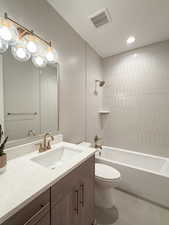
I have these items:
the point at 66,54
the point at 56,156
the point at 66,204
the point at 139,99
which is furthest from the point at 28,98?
the point at 139,99

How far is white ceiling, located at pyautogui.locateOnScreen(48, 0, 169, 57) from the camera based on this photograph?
1.36 meters

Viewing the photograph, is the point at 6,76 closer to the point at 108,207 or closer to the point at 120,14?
the point at 120,14

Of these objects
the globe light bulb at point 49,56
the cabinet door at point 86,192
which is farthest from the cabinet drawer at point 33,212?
the globe light bulb at point 49,56

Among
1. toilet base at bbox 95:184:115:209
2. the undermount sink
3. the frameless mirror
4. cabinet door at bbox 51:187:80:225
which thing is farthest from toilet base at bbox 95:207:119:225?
the frameless mirror

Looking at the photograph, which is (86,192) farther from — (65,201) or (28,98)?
(28,98)

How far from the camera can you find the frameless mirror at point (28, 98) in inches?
41.5

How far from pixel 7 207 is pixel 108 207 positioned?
150 cm

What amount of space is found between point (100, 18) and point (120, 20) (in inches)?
11.5

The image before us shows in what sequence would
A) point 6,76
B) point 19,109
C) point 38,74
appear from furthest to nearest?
point 38,74
point 19,109
point 6,76

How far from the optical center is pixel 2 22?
93cm

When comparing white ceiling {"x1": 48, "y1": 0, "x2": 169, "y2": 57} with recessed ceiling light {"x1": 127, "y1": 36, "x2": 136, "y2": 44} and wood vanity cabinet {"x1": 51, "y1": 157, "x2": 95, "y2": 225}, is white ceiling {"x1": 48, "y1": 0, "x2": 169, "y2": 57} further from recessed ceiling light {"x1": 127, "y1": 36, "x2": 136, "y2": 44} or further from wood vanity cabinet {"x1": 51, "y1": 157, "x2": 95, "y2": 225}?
wood vanity cabinet {"x1": 51, "y1": 157, "x2": 95, "y2": 225}

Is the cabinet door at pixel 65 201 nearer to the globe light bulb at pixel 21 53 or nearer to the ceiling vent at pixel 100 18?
the globe light bulb at pixel 21 53

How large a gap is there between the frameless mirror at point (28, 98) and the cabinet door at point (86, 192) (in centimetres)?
68

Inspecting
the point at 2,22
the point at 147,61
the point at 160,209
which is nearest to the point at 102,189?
the point at 160,209
